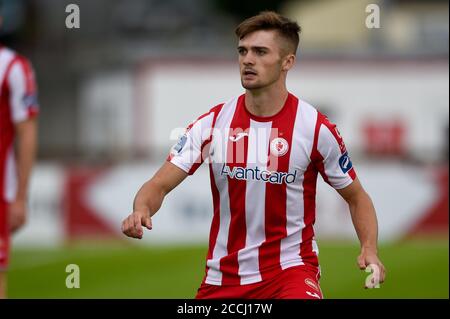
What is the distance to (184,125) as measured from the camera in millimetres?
31000

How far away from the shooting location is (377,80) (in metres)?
30.1

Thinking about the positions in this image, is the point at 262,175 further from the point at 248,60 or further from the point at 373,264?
the point at 373,264

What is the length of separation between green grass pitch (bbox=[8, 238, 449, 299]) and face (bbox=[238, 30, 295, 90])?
17.4ft

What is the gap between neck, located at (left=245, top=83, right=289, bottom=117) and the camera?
6.40m

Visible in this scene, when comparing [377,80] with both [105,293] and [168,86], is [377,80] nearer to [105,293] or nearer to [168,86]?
[168,86]

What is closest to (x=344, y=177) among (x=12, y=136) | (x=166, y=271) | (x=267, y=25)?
(x=267, y=25)

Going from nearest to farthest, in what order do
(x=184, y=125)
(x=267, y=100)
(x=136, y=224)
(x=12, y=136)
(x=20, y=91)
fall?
1. (x=136, y=224)
2. (x=267, y=100)
3. (x=20, y=91)
4. (x=12, y=136)
5. (x=184, y=125)

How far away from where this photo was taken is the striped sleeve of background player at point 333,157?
6.33m

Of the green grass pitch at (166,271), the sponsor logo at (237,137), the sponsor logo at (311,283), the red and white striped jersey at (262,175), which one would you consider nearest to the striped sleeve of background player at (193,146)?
the red and white striped jersey at (262,175)

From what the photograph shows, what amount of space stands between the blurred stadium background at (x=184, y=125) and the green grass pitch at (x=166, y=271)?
4 cm

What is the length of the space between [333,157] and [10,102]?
2.61 m

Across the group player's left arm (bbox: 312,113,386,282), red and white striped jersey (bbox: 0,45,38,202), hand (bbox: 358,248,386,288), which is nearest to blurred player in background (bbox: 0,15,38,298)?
red and white striped jersey (bbox: 0,45,38,202)

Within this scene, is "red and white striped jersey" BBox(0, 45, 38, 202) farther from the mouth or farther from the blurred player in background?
the mouth

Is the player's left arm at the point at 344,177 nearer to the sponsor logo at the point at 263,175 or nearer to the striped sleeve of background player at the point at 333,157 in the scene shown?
the striped sleeve of background player at the point at 333,157
